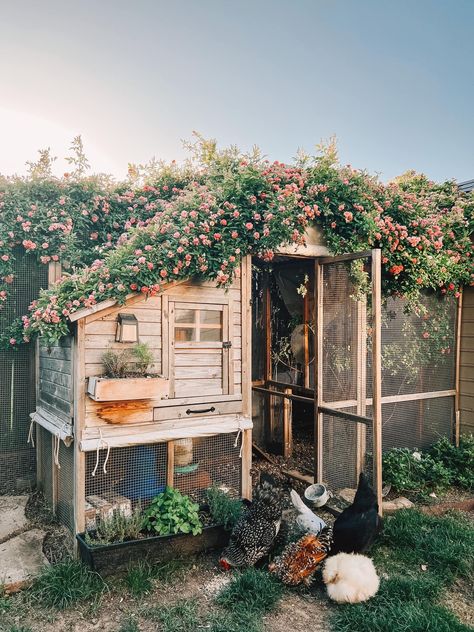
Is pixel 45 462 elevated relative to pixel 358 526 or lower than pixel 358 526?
elevated

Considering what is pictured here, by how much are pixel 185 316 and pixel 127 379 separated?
856 mm

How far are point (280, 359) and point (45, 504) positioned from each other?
11.1ft

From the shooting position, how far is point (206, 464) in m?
4.23

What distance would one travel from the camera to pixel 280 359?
621cm

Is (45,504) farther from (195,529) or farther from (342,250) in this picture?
(342,250)

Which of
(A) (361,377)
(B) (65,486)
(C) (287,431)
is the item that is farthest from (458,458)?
(B) (65,486)

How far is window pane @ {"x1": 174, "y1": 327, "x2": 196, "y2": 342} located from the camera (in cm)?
404

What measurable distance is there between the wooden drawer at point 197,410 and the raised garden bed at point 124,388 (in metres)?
0.27

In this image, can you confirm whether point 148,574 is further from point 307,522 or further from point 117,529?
point 307,522

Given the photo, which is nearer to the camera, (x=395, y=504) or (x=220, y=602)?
(x=220, y=602)

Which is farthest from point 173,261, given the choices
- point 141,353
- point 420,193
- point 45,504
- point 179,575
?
Result: point 420,193

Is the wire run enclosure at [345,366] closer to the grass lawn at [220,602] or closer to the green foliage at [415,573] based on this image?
the green foliage at [415,573]

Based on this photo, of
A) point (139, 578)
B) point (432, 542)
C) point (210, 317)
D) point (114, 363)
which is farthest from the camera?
point (210, 317)

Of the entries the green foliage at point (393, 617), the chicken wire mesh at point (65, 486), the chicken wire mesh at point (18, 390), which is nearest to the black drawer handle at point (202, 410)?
the chicken wire mesh at point (65, 486)
